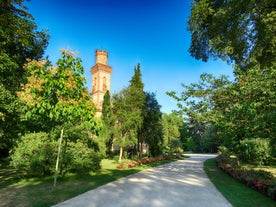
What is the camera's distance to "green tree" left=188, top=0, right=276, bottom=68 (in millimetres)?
9070

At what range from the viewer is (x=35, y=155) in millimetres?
9539

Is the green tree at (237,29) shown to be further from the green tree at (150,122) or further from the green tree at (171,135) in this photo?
the green tree at (171,135)

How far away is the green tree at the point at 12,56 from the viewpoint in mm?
9133

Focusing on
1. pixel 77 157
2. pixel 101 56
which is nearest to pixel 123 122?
pixel 77 157

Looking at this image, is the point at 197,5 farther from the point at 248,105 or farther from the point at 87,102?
the point at 87,102

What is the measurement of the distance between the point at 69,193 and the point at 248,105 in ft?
20.9

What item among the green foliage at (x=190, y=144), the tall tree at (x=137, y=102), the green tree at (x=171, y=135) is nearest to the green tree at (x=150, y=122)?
the tall tree at (x=137, y=102)

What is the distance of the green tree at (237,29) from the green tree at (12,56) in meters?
8.35

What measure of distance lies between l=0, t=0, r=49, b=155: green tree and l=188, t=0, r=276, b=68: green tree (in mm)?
8353

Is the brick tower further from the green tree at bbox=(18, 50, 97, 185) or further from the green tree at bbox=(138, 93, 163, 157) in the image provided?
the green tree at bbox=(18, 50, 97, 185)

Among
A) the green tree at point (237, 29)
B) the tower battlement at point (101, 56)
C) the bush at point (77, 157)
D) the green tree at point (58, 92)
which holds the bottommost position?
the bush at point (77, 157)

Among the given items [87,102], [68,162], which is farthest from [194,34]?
[68,162]

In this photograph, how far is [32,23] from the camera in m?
11.0

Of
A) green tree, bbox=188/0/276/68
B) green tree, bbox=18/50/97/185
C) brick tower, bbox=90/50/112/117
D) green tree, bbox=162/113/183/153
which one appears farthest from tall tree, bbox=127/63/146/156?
brick tower, bbox=90/50/112/117
